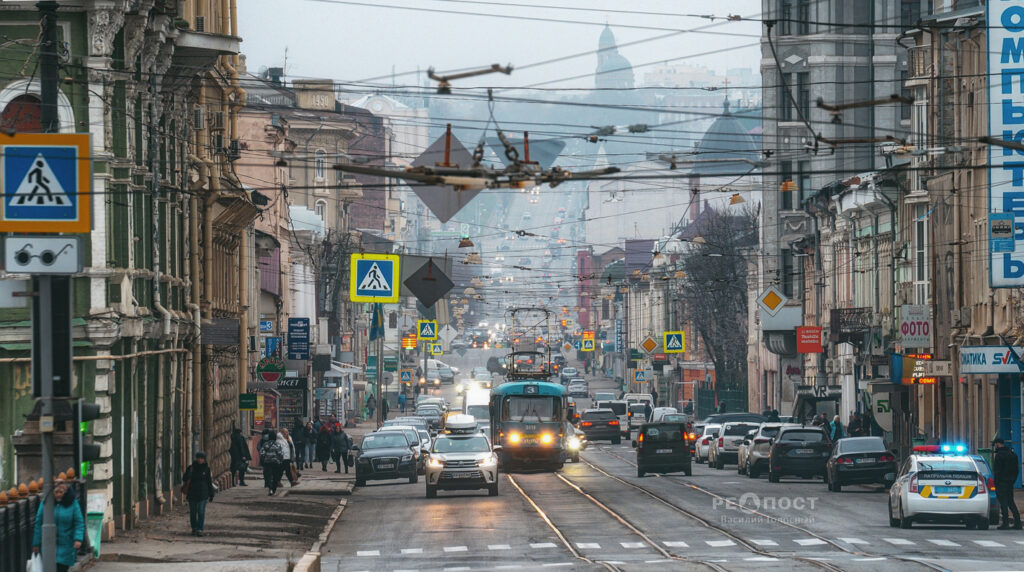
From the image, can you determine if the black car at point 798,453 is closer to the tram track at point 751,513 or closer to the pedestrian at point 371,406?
the tram track at point 751,513

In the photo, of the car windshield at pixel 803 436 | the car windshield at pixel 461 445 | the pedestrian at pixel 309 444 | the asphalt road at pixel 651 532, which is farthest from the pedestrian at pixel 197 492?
the pedestrian at pixel 309 444

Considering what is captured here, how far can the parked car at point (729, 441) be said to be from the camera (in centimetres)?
5403

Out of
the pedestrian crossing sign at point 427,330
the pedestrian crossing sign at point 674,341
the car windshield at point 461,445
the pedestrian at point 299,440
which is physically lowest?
the pedestrian at point 299,440

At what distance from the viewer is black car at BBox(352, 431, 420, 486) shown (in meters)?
45.9

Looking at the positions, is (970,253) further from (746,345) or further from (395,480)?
(746,345)

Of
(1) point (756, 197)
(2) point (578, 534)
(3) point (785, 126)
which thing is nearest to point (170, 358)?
(2) point (578, 534)

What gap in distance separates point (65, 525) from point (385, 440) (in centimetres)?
2928

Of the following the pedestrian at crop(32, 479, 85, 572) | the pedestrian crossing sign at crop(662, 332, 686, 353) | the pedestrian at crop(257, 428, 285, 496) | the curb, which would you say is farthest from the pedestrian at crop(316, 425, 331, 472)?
the pedestrian at crop(32, 479, 85, 572)

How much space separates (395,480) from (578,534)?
74.1 ft

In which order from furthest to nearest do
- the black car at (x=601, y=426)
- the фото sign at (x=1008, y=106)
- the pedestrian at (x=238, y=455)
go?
the black car at (x=601, y=426) → the pedestrian at (x=238, y=455) → the фото sign at (x=1008, y=106)

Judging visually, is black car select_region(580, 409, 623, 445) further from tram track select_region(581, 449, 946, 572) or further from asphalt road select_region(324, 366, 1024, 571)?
asphalt road select_region(324, 366, 1024, 571)

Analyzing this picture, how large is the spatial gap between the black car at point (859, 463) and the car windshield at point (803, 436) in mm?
3347

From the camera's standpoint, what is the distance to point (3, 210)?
56.2ft

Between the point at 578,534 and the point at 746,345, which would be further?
the point at 746,345
